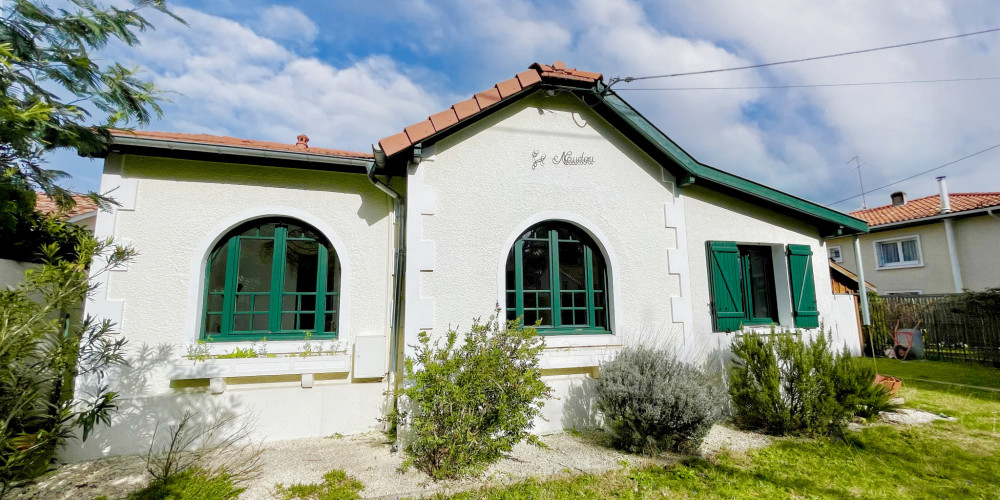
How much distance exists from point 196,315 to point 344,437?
256 centimetres

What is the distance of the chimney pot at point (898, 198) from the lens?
69.7 feet

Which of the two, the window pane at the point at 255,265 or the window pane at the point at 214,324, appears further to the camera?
Answer: the window pane at the point at 255,265

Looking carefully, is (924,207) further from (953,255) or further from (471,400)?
(471,400)

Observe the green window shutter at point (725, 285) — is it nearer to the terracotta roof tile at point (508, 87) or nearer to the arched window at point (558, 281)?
the arched window at point (558, 281)

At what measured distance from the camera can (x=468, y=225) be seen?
19.2ft

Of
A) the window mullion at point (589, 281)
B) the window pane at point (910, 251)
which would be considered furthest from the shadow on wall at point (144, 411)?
the window pane at point (910, 251)

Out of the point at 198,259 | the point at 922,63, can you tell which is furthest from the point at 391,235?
the point at 922,63

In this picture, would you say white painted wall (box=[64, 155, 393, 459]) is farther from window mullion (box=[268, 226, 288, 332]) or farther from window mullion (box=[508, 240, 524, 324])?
window mullion (box=[508, 240, 524, 324])

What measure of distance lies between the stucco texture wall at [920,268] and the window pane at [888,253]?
0.27 meters

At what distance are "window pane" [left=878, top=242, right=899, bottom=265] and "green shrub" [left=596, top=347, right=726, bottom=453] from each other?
64.7 feet

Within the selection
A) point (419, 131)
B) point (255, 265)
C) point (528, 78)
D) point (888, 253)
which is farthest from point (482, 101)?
point (888, 253)

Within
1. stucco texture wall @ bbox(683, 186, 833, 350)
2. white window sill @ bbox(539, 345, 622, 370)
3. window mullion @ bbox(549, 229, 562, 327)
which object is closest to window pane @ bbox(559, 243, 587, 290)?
window mullion @ bbox(549, 229, 562, 327)

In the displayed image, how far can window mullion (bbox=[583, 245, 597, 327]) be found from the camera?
6.38 meters

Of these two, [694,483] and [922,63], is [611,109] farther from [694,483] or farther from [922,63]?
[922,63]
